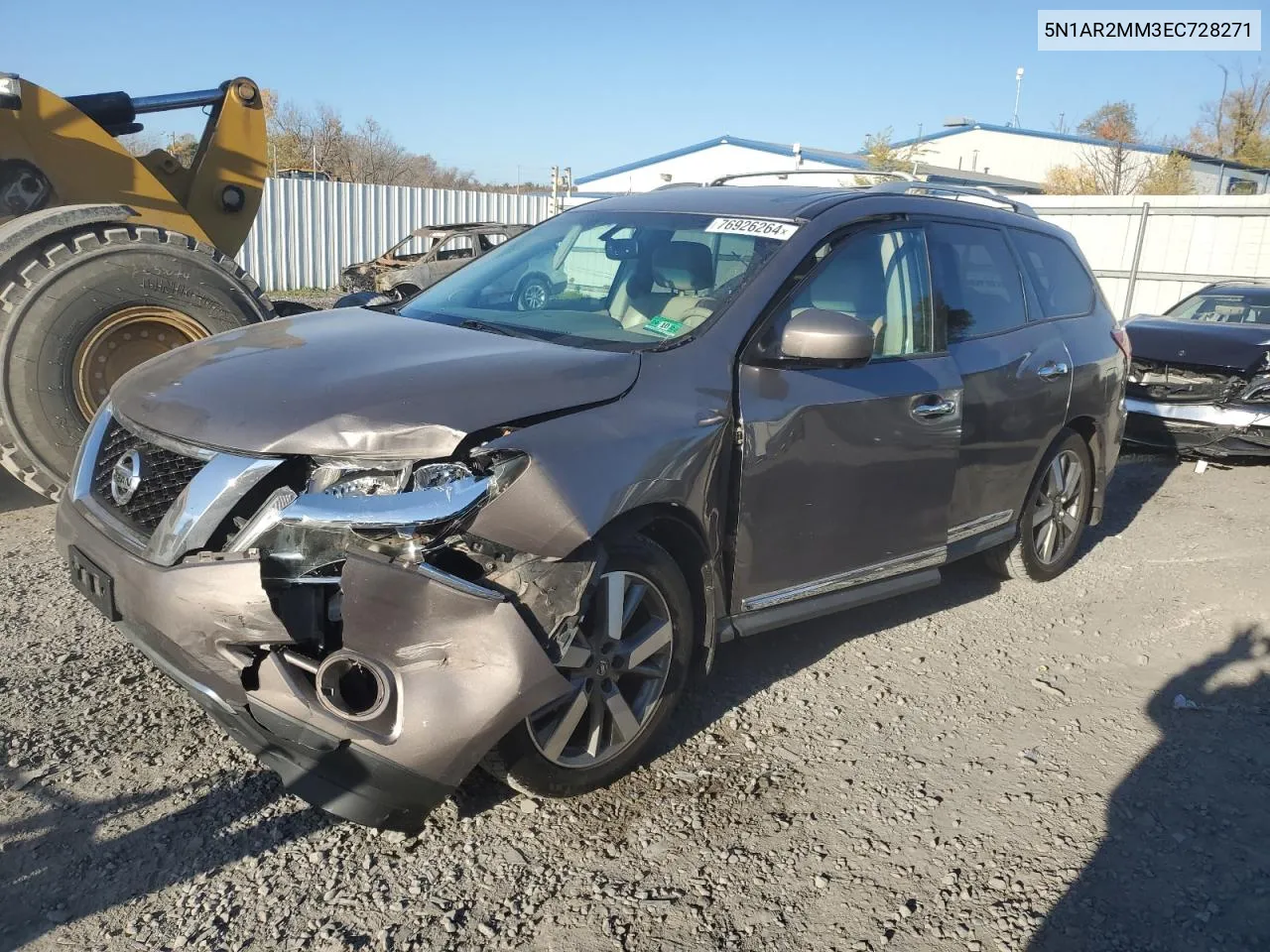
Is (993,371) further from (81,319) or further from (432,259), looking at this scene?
(432,259)

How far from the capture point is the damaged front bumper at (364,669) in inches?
97.8

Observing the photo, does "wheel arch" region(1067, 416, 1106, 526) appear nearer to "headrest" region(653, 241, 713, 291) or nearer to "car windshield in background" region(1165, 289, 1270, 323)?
"headrest" region(653, 241, 713, 291)

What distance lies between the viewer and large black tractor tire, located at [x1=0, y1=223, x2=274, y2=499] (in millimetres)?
4609

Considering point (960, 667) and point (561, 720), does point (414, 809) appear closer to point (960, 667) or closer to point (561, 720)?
point (561, 720)

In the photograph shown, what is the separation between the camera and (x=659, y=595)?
10.2 ft

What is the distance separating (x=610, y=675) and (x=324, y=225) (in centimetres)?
1885

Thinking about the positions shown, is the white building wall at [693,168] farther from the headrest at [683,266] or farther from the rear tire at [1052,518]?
the headrest at [683,266]

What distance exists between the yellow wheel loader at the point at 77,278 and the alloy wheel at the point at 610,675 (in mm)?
3157

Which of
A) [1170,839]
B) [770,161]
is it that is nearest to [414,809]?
[1170,839]

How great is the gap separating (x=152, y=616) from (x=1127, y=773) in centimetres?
326

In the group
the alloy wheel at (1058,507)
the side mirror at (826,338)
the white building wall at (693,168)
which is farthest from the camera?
the white building wall at (693,168)

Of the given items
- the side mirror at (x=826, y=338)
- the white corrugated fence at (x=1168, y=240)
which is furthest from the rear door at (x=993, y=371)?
the white corrugated fence at (x=1168, y=240)

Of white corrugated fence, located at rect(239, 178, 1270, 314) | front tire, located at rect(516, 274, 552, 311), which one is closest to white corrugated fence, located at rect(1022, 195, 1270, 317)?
white corrugated fence, located at rect(239, 178, 1270, 314)

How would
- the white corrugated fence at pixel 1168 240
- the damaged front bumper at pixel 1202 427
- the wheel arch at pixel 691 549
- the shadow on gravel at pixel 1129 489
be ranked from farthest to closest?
1. the white corrugated fence at pixel 1168 240
2. the damaged front bumper at pixel 1202 427
3. the shadow on gravel at pixel 1129 489
4. the wheel arch at pixel 691 549
